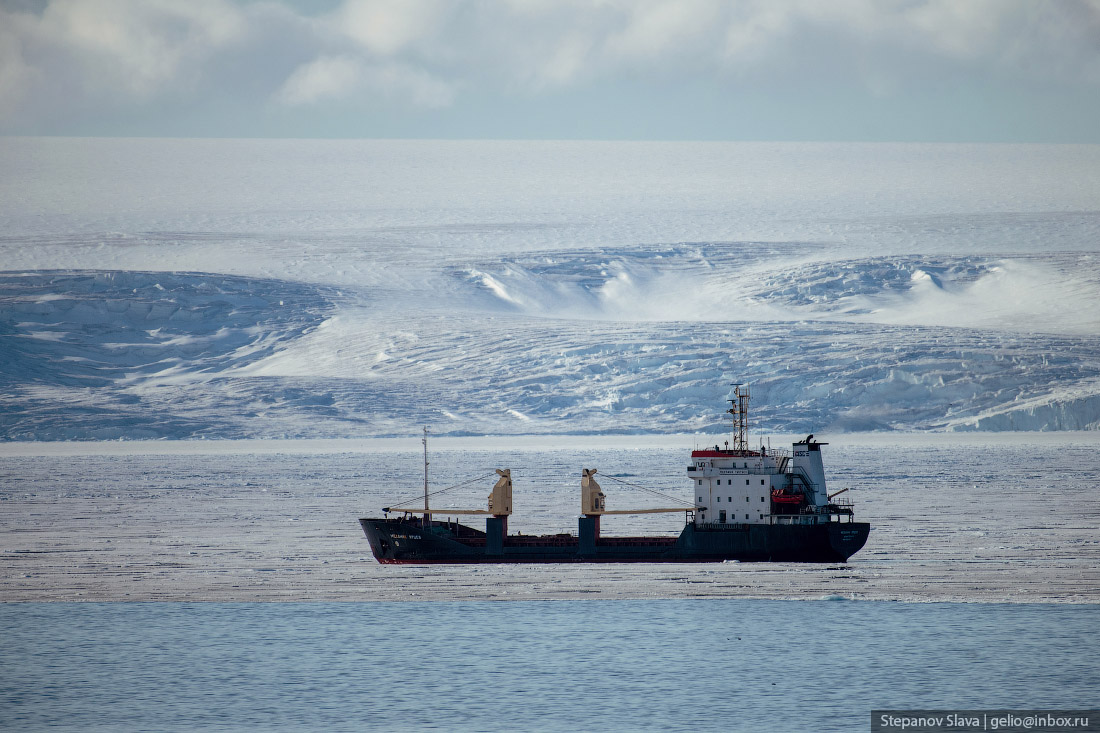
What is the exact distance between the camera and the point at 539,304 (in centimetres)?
9831

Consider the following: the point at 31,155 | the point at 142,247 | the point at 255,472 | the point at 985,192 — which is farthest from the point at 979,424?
the point at 31,155

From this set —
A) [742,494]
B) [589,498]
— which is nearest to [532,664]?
[589,498]

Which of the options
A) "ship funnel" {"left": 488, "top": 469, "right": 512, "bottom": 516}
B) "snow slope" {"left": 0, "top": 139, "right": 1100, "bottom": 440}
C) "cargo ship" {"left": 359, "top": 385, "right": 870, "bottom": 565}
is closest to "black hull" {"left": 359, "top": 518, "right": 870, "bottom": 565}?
"cargo ship" {"left": 359, "top": 385, "right": 870, "bottom": 565}

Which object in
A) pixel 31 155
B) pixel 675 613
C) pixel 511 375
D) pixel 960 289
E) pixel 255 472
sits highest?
pixel 31 155

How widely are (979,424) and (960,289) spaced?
3160cm

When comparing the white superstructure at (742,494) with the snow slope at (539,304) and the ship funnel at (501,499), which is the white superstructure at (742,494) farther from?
the snow slope at (539,304)

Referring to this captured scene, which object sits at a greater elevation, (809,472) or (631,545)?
(809,472)

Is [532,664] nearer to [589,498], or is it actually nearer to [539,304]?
[589,498]

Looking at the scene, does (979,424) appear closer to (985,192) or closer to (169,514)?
(169,514)

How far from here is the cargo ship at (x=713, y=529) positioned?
78.5 ft

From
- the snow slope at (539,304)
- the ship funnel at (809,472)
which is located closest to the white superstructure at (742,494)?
the ship funnel at (809,472)

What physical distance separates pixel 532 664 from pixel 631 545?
28.0 ft

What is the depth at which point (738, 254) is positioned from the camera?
102 m

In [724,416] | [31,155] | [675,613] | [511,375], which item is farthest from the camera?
[31,155]
